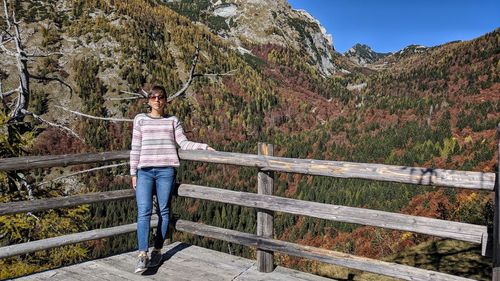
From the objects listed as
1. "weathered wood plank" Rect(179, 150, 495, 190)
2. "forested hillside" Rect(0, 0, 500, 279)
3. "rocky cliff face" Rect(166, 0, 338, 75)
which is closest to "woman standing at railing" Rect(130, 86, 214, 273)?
"weathered wood plank" Rect(179, 150, 495, 190)

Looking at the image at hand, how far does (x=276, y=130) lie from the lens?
298ft

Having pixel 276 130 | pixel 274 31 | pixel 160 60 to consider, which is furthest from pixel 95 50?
pixel 274 31

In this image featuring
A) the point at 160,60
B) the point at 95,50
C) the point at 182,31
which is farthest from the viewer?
the point at 182,31

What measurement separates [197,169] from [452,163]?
45794 mm

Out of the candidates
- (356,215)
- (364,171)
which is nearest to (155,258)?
(356,215)

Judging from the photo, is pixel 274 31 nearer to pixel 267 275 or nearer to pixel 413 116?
pixel 413 116

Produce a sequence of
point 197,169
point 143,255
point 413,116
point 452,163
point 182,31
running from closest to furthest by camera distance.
Answer: point 143,255, point 452,163, point 413,116, point 197,169, point 182,31

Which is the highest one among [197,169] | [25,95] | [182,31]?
[182,31]

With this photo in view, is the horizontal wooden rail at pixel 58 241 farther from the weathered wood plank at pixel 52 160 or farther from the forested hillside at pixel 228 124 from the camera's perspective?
the forested hillside at pixel 228 124

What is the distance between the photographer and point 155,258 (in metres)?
5.60

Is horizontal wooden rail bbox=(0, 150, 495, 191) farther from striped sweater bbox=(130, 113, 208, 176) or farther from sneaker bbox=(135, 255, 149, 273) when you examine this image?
sneaker bbox=(135, 255, 149, 273)

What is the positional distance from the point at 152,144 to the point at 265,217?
1774mm

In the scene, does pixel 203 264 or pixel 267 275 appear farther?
pixel 203 264

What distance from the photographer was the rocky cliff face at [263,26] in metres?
160
